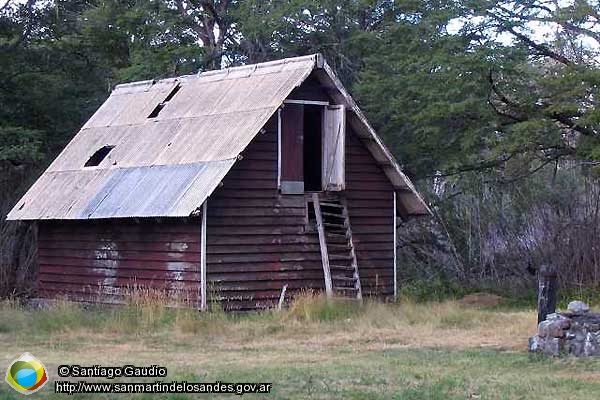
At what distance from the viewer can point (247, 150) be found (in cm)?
2200

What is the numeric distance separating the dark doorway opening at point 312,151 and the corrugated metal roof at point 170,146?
4.54 ft

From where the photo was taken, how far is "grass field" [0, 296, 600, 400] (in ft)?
39.2

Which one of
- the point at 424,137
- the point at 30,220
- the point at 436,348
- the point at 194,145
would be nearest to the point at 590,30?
the point at 424,137

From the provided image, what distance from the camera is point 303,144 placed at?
78.1ft

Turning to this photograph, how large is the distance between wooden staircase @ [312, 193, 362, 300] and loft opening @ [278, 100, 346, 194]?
0.48 m

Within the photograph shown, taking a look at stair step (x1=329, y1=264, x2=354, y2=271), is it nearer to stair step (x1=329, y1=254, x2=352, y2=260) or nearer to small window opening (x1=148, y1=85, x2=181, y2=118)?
stair step (x1=329, y1=254, x2=352, y2=260)

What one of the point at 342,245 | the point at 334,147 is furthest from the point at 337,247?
the point at 334,147

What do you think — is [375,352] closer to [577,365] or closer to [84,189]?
[577,365]

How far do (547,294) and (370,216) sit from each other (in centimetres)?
794

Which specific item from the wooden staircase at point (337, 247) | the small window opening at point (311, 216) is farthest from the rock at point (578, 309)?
the small window opening at point (311, 216)

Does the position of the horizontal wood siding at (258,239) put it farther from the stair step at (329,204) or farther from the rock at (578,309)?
the rock at (578,309)

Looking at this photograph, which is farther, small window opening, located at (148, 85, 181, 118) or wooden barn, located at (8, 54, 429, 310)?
small window opening, located at (148, 85, 181, 118)

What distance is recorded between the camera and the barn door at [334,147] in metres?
22.9

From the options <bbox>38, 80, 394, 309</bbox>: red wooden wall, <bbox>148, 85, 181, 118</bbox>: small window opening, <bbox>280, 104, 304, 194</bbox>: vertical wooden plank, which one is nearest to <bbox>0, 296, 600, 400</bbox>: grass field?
<bbox>38, 80, 394, 309</bbox>: red wooden wall
